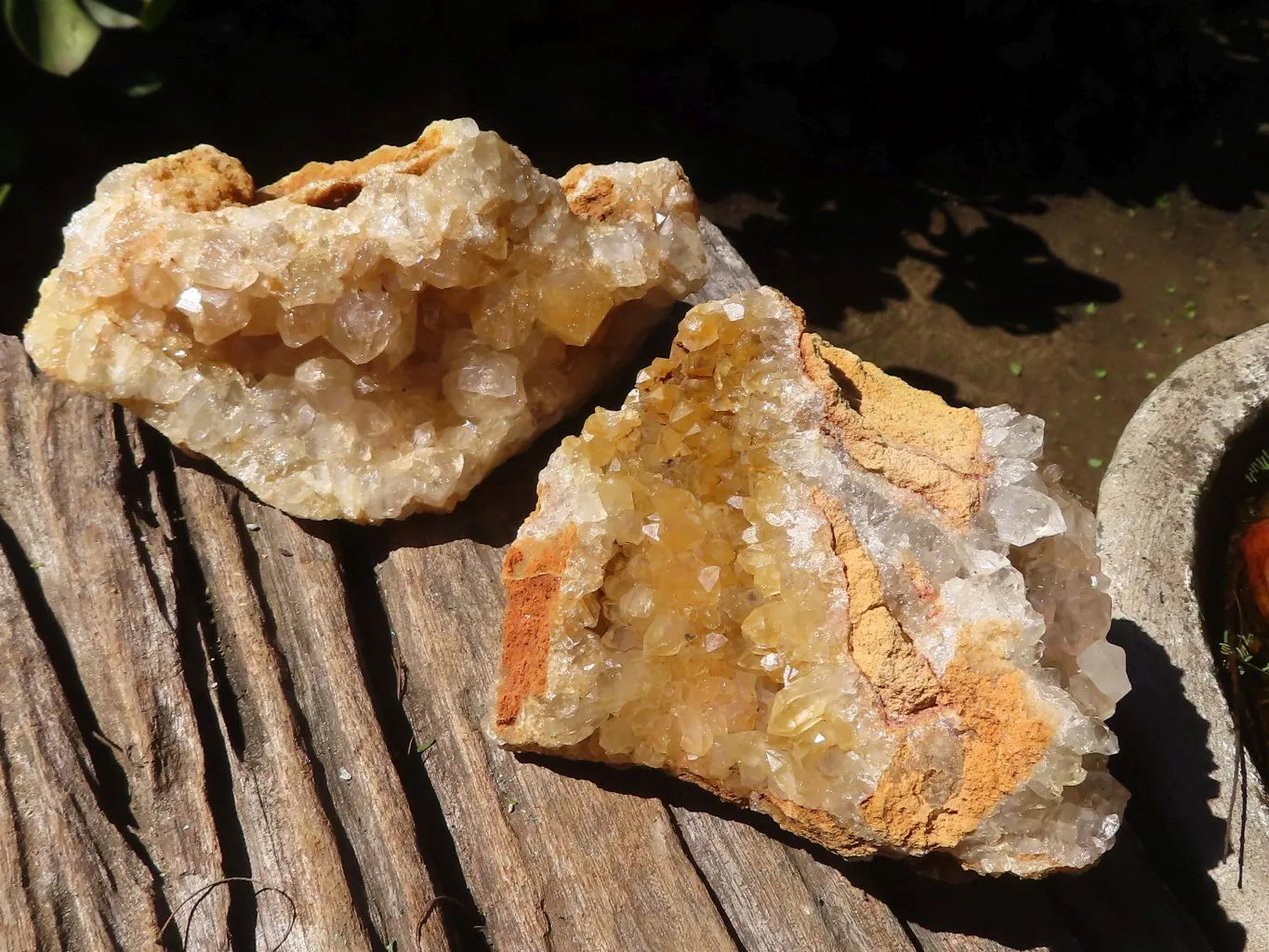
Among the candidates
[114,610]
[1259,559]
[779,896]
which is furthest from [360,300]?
[1259,559]

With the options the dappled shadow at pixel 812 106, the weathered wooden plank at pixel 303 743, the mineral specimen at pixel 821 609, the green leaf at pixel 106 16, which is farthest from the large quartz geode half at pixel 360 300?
the dappled shadow at pixel 812 106

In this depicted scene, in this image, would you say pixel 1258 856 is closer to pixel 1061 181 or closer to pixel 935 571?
pixel 935 571

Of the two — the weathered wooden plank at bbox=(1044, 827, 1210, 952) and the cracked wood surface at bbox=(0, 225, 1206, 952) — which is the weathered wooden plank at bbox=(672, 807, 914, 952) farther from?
the weathered wooden plank at bbox=(1044, 827, 1210, 952)

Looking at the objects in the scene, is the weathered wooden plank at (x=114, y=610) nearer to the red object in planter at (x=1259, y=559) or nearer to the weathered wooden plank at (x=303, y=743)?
the weathered wooden plank at (x=303, y=743)

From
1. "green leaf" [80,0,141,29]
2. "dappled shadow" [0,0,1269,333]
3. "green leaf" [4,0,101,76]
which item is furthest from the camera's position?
"dappled shadow" [0,0,1269,333]

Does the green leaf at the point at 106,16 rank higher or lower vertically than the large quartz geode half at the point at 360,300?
higher

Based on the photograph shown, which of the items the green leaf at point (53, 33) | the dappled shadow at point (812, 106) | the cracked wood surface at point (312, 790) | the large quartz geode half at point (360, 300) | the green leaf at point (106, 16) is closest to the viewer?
the cracked wood surface at point (312, 790)

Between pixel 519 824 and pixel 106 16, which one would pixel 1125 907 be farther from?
pixel 106 16

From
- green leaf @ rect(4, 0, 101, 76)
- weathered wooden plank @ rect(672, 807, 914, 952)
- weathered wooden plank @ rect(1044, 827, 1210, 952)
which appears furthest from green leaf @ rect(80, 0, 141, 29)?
weathered wooden plank @ rect(1044, 827, 1210, 952)
